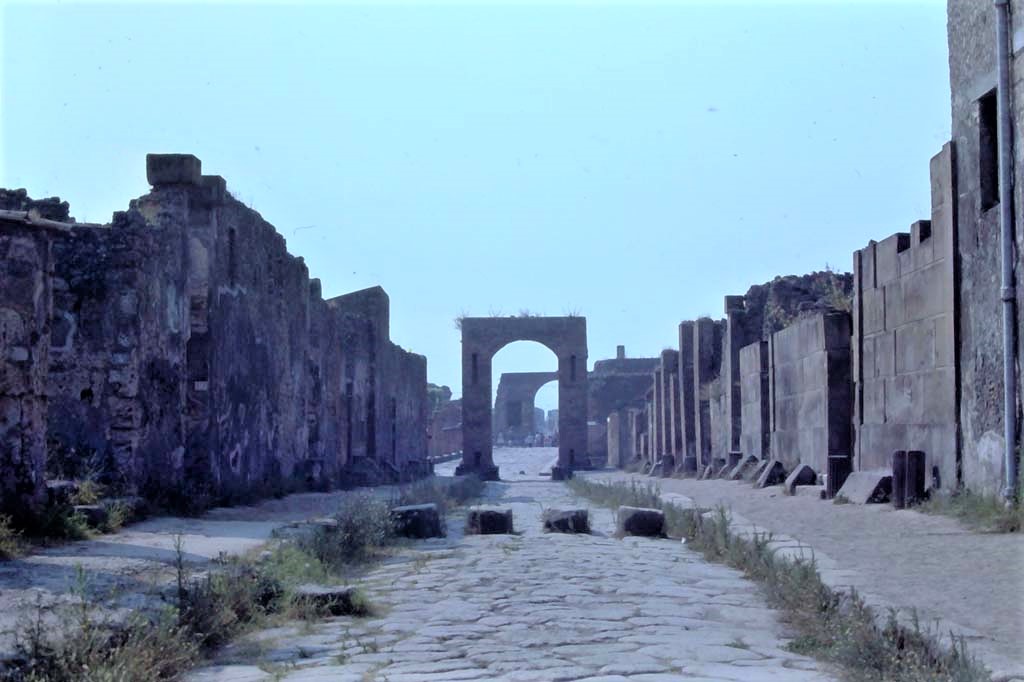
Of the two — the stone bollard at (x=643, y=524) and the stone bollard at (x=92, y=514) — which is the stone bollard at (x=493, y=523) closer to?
the stone bollard at (x=643, y=524)

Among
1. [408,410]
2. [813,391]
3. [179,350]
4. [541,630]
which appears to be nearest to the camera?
[541,630]

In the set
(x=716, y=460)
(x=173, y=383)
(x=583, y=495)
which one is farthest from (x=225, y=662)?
(x=716, y=460)

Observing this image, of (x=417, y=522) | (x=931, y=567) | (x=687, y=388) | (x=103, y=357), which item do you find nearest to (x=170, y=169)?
(x=103, y=357)

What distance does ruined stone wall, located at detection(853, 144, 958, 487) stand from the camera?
10352 mm

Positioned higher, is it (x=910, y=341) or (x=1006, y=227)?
(x=1006, y=227)

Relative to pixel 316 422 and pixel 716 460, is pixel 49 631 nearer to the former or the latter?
pixel 316 422

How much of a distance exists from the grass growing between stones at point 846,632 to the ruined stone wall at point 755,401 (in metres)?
9.90

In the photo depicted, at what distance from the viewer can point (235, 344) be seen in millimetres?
14867

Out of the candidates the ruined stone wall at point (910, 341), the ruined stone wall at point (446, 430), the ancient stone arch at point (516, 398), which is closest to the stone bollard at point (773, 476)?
the ruined stone wall at point (910, 341)

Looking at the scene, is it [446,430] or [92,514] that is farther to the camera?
[446,430]

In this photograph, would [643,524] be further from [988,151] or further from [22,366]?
[22,366]

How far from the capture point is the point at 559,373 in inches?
1598

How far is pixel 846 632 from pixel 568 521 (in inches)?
253

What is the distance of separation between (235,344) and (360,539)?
6240mm
